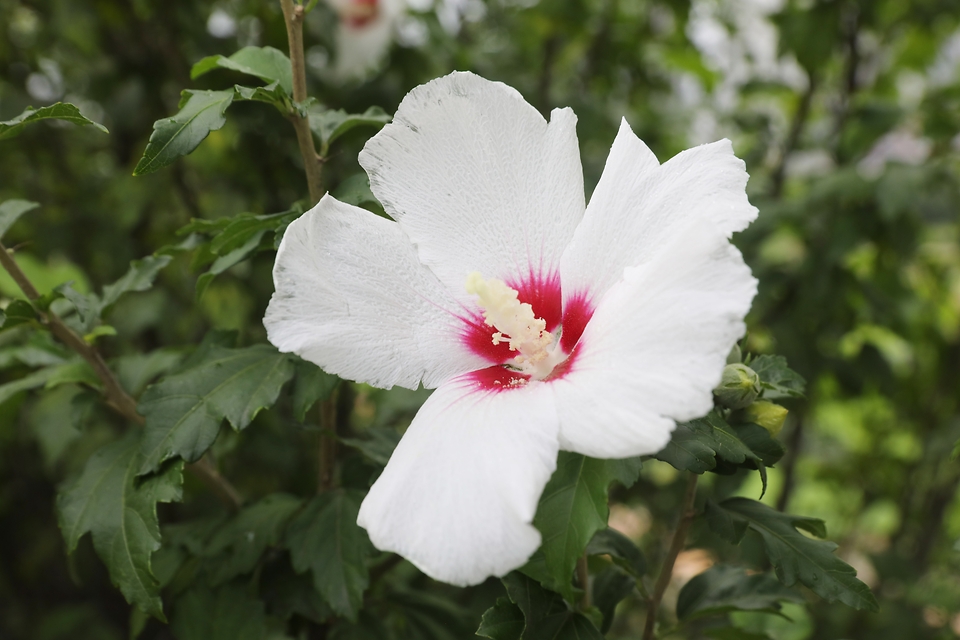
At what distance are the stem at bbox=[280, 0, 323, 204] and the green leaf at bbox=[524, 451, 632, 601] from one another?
45 centimetres

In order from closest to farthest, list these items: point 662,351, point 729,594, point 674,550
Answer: point 662,351, point 674,550, point 729,594

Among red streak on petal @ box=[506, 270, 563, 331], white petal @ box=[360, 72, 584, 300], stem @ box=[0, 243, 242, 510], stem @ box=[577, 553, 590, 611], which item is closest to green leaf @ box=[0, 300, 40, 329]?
stem @ box=[0, 243, 242, 510]

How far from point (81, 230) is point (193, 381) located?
1425 millimetres

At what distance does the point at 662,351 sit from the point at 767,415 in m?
0.29

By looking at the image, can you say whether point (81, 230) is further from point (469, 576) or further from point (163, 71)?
point (469, 576)

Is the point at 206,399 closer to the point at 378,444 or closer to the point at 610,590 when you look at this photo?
the point at 378,444

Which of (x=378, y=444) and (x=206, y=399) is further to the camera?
(x=378, y=444)

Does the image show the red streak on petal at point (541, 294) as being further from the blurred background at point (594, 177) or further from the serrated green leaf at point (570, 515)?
the blurred background at point (594, 177)

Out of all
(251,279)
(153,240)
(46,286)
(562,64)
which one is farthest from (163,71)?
(562,64)

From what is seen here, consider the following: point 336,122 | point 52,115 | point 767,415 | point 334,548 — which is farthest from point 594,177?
point 52,115

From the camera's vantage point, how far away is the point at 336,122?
1.03 metres

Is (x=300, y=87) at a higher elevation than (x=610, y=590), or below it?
higher

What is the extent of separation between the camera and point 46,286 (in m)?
1.42

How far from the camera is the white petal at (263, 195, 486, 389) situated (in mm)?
783
